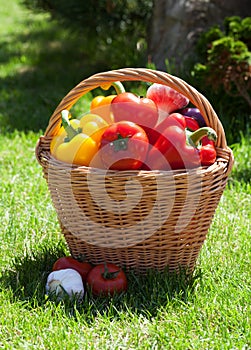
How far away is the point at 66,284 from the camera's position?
2.52 meters

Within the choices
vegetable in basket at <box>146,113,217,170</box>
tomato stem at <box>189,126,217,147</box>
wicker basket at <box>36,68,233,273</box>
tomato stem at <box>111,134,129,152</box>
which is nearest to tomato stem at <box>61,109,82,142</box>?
wicker basket at <box>36,68,233,273</box>

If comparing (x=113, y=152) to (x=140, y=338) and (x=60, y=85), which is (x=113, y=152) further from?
(x=60, y=85)

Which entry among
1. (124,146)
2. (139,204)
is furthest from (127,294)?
(124,146)

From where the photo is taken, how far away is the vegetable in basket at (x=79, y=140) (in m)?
2.54

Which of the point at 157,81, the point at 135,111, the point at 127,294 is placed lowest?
the point at 127,294

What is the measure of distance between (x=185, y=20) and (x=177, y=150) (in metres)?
2.96

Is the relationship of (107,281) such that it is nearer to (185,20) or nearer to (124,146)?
(124,146)

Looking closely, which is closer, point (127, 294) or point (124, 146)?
point (124, 146)

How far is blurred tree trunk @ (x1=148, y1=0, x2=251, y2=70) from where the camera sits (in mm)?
5161

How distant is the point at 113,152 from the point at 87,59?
4396 mm

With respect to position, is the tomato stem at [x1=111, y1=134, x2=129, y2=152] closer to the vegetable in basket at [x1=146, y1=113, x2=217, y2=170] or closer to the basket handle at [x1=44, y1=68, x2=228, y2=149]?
the vegetable in basket at [x1=146, y1=113, x2=217, y2=170]

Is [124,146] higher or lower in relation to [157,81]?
lower

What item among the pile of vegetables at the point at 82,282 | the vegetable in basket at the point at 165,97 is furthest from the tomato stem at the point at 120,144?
the pile of vegetables at the point at 82,282

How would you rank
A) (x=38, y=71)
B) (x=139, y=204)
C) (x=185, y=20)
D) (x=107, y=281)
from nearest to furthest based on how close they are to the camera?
(x=139, y=204)
(x=107, y=281)
(x=185, y=20)
(x=38, y=71)
